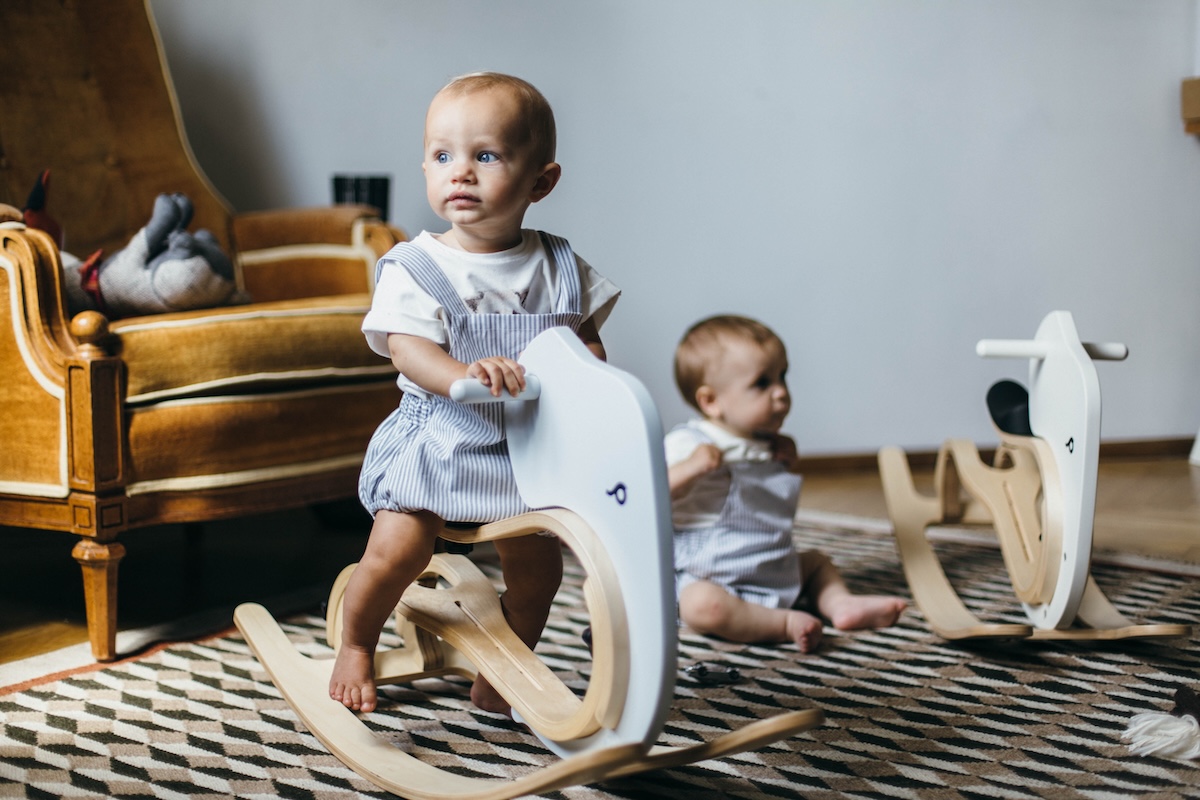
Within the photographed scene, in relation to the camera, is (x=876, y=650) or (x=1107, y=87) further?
(x=1107, y=87)

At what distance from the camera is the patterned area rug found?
0.94 meters

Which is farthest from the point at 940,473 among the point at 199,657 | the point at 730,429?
the point at 199,657

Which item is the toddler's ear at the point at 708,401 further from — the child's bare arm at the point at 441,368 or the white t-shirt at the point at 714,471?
the child's bare arm at the point at 441,368

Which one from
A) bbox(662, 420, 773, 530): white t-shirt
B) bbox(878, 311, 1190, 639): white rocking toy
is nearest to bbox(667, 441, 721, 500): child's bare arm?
bbox(662, 420, 773, 530): white t-shirt

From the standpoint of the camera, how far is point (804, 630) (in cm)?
130

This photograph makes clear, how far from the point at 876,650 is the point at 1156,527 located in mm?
882

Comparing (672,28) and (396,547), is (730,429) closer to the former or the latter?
(396,547)

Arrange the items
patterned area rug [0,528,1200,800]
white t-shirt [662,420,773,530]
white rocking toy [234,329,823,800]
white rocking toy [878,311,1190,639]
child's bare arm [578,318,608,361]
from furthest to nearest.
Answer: white t-shirt [662,420,773,530] < white rocking toy [878,311,1190,639] < child's bare arm [578,318,608,361] < patterned area rug [0,528,1200,800] < white rocking toy [234,329,823,800]

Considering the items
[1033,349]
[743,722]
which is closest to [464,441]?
[743,722]

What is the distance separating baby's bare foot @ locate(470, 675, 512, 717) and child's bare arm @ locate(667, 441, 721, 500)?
0.37 meters

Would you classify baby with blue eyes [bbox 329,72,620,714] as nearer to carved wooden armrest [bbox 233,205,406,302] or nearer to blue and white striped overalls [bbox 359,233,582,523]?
blue and white striped overalls [bbox 359,233,582,523]

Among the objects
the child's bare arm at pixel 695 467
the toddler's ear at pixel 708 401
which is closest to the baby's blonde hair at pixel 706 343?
the toddler's ear at pixel 708 401

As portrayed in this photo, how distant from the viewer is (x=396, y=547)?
1.02m

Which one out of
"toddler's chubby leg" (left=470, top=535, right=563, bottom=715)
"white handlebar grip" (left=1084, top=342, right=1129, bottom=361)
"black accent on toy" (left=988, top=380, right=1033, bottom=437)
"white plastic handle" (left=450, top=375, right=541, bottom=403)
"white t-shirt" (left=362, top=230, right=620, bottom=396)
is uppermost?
"white t-shirt" (left=362, top=230, right=620, bottom=396)
